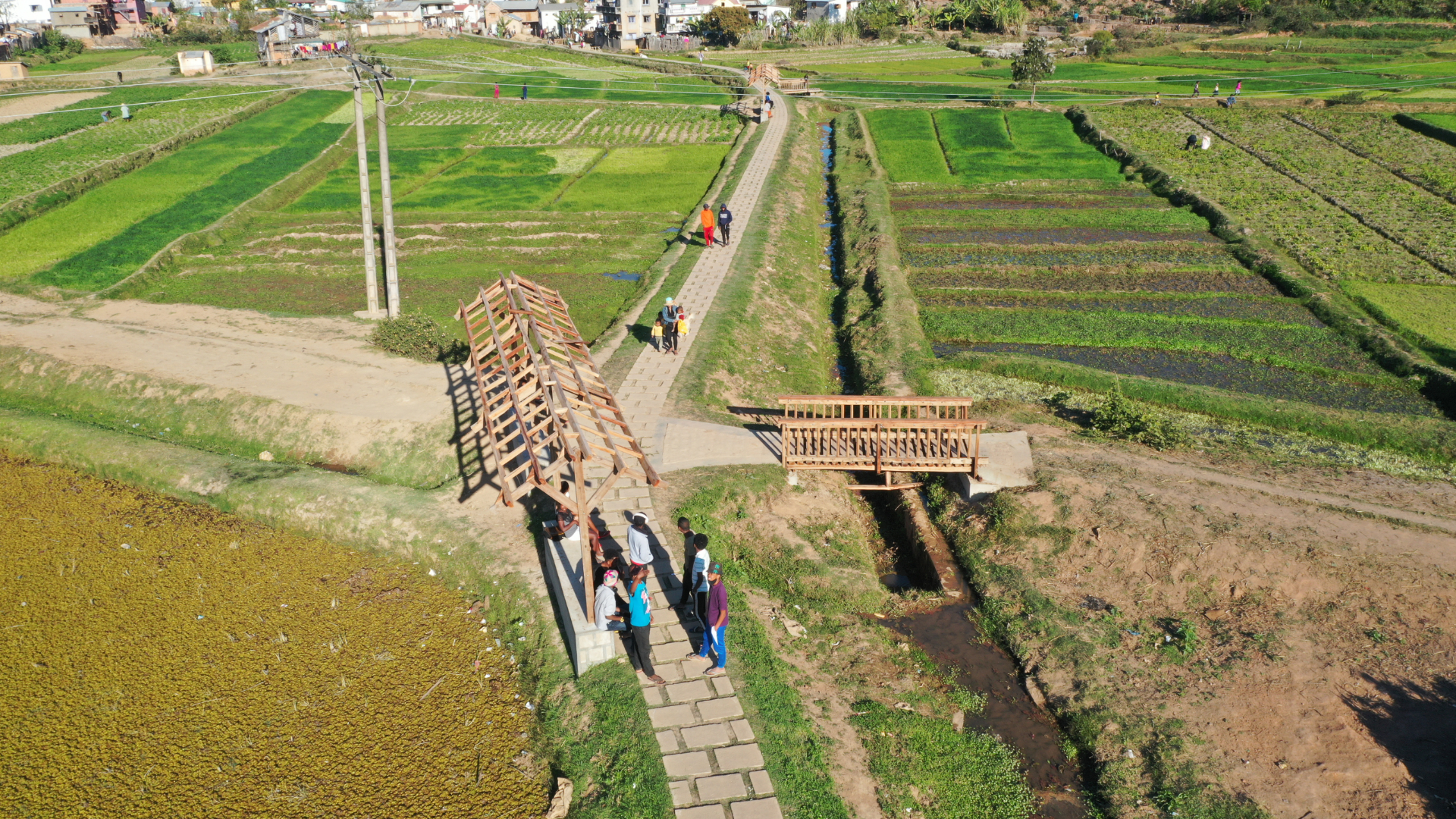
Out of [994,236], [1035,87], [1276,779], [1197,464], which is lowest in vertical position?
[1276,779]

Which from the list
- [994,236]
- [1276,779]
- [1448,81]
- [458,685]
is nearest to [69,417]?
[458,685]

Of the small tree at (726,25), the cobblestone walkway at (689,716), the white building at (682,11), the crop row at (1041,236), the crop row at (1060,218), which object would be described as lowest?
the cobblestone walkway at (689,716)

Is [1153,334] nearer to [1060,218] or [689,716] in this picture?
[1060,218]

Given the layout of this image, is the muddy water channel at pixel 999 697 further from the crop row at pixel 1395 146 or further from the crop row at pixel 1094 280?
the crop row at pixel 1395 146

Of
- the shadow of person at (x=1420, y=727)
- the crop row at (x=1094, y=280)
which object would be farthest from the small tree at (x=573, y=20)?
the shadow of person at (x=1420, y=727)

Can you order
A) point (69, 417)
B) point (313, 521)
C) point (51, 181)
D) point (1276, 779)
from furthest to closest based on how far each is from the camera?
point (51, 181), point (69, 417), point (313, 521), point (1276, 779)

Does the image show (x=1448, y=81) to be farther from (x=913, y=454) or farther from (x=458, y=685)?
(x=458, y=685)
